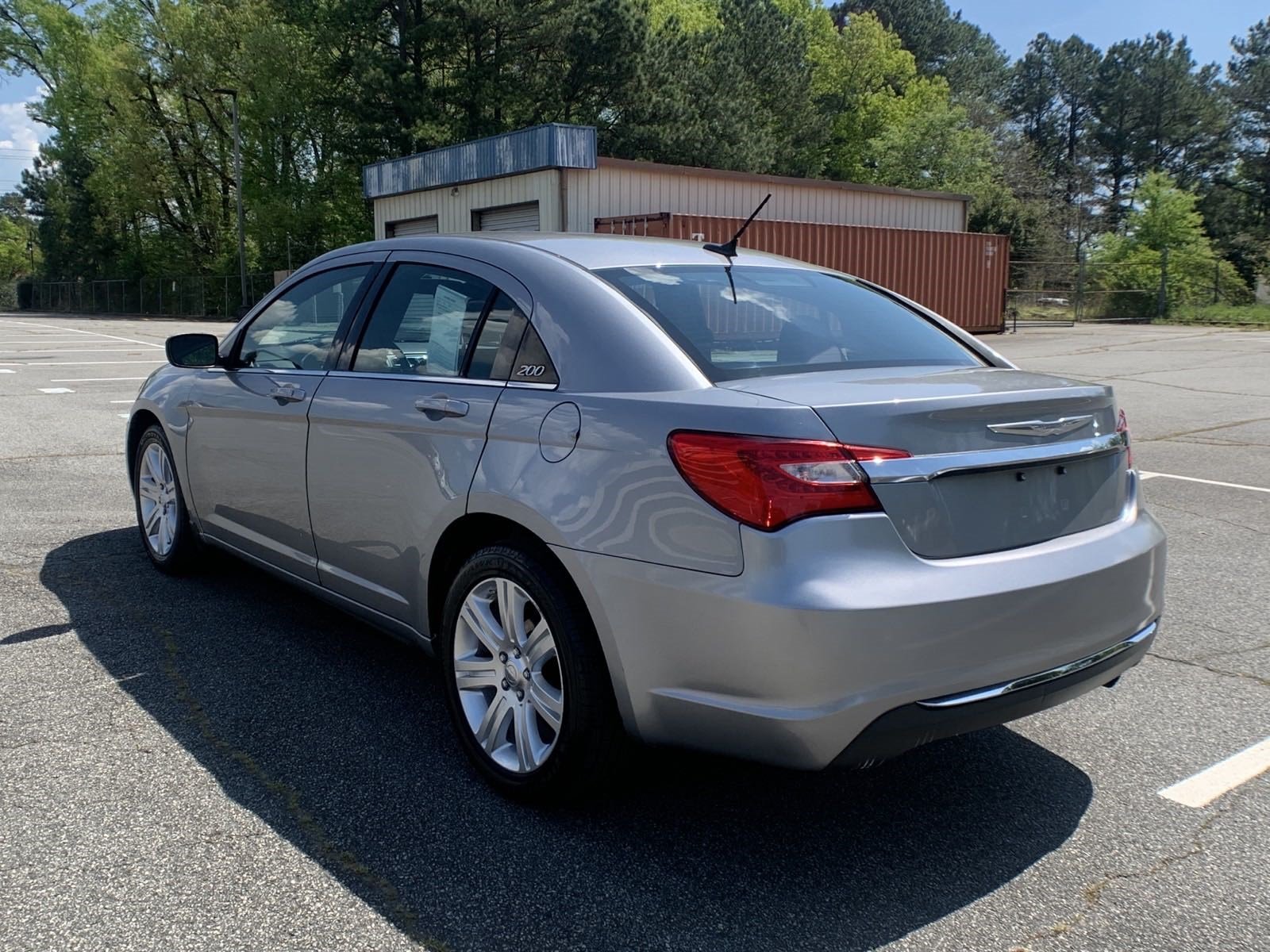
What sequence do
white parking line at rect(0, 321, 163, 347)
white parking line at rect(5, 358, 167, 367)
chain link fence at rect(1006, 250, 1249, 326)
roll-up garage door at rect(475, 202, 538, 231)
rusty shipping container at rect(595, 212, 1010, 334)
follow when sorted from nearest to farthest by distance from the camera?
1. white parking line at rect(5, 358, 167, 367)
2. rusty shipping container at rect(595, 212, 1010, 334)
3. roll-up garage door at rect(475, 202, 538, 231)
4. white parking line at rect(0, 321, 163, 347)
5. chain link fence at rect(1006, 250, 1249, 326)

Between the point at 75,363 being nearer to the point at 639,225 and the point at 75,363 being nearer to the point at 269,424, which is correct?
the point at 639,225

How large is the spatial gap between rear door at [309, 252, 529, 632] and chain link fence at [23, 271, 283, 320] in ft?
124

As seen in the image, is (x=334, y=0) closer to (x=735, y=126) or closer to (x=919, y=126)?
(x=735, y=126)

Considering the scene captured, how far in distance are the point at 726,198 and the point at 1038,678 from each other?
24.8m

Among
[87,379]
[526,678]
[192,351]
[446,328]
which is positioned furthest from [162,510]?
[87,379]

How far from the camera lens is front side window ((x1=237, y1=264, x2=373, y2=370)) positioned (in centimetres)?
409

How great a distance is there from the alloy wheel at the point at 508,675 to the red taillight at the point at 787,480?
702 mm

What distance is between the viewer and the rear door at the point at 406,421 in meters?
3.26

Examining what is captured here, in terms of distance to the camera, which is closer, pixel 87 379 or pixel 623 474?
pixel 623 474

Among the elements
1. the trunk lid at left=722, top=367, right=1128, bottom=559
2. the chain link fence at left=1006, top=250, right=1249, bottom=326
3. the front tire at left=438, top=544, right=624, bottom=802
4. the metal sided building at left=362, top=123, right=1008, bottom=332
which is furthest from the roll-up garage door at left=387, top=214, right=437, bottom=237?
the trunk lid at left=722, top=367, right=1128, bottom=559

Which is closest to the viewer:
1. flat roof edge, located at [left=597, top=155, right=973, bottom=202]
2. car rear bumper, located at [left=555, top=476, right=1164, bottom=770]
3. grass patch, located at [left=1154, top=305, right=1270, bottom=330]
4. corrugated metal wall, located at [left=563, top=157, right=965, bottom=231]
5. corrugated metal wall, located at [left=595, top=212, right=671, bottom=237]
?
car rear bumper, located at [left=555, top=476, right=1164, bottom=770]

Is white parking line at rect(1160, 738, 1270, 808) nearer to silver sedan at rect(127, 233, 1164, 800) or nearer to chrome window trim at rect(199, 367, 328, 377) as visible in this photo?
silver sedan at rect(127, 233, 1164, 800)

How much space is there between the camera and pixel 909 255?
28109mm

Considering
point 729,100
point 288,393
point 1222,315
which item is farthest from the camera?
point 729,100
